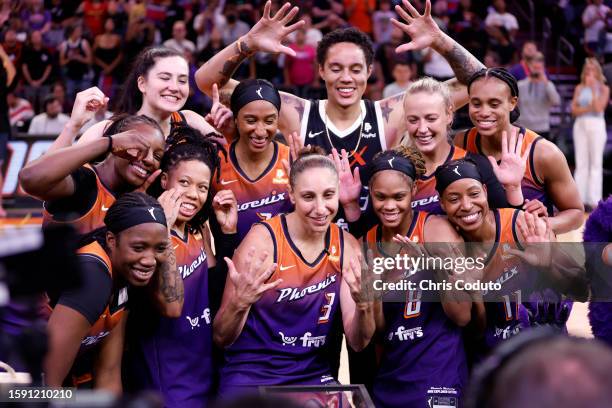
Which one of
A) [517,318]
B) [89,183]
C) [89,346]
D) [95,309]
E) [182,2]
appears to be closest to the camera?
[95,309]

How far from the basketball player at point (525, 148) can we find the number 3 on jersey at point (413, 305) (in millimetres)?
843

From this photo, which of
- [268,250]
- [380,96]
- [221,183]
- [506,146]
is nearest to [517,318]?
[506,146]

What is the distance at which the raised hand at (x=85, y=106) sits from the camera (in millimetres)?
4492

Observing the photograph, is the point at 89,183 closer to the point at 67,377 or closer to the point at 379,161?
the point at 67,377

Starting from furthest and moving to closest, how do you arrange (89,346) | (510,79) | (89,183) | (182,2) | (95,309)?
(182,2) → (510,79) → (89,183) → (89,346) → (95,309)

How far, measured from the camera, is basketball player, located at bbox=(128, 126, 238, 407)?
4.19 meters

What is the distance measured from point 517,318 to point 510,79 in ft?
4.17

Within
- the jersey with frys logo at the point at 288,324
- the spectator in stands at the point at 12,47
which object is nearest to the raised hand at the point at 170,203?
the jersey with frys logo at the point at 288,324

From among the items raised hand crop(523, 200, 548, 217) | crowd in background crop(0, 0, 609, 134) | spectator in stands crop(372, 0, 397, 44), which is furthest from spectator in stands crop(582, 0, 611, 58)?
raised hand crop(523, 200, 548, 217)

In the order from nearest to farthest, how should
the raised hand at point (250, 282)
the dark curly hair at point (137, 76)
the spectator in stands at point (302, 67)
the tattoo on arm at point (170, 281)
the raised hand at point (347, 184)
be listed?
1. the tattoo on arm at point (170, 281)
2. the raised hand at point (250, 282)
3. the raised hand at point (347, 184)
4. the dark curly hair at point (137, 76)
5. the spectator in stands at point (302, 67)

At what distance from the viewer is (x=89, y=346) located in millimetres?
3771

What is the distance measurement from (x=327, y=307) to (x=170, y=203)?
2.89 feet

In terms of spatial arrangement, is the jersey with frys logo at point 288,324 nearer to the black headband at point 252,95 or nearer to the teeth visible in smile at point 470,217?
the teeth visible in smile at point 470,217

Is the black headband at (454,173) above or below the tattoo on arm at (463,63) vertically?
below
